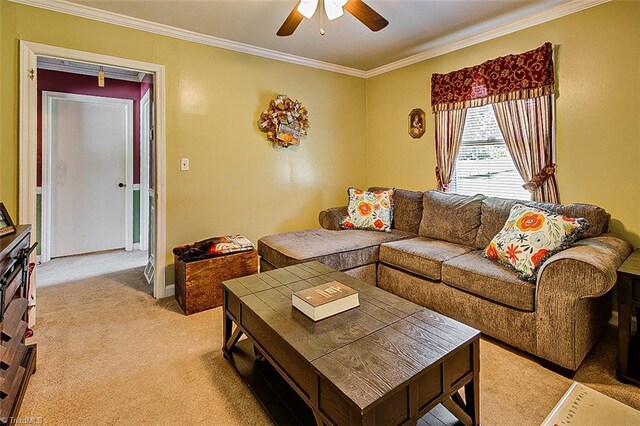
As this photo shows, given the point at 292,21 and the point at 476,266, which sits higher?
the point at 292,21

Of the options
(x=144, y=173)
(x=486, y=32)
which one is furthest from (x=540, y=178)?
(x=144, y=173)

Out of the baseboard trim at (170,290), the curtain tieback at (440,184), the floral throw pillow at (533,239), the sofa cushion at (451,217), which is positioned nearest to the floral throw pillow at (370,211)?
the sofa cushion at (451,217)

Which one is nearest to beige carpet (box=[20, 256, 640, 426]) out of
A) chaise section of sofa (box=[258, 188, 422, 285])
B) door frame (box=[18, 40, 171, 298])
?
chaise section of sofa (box=[258, 188, 422, 285])

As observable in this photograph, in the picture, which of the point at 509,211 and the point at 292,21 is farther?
the point at 509,211

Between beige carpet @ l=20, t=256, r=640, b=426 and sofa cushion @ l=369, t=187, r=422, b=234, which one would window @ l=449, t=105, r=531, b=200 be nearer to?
sofa cushion @ l=369, t=187, r=422, b=234

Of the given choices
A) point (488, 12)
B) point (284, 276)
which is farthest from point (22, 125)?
point (488, 12)

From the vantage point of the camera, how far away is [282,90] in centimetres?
365

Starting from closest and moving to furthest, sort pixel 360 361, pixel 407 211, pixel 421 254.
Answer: pixel 360 361 < pixel 421 254 < pixel 407 211

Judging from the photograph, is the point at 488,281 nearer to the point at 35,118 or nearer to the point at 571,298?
the point at 571,298

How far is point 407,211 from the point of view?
3461 mm

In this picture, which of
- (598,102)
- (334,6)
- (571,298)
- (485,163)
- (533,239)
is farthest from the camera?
(485,163)

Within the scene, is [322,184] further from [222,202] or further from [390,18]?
[390,18]

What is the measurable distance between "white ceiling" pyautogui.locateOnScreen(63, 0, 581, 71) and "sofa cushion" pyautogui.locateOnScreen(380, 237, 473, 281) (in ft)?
6.21

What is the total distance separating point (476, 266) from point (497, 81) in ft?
5.71
